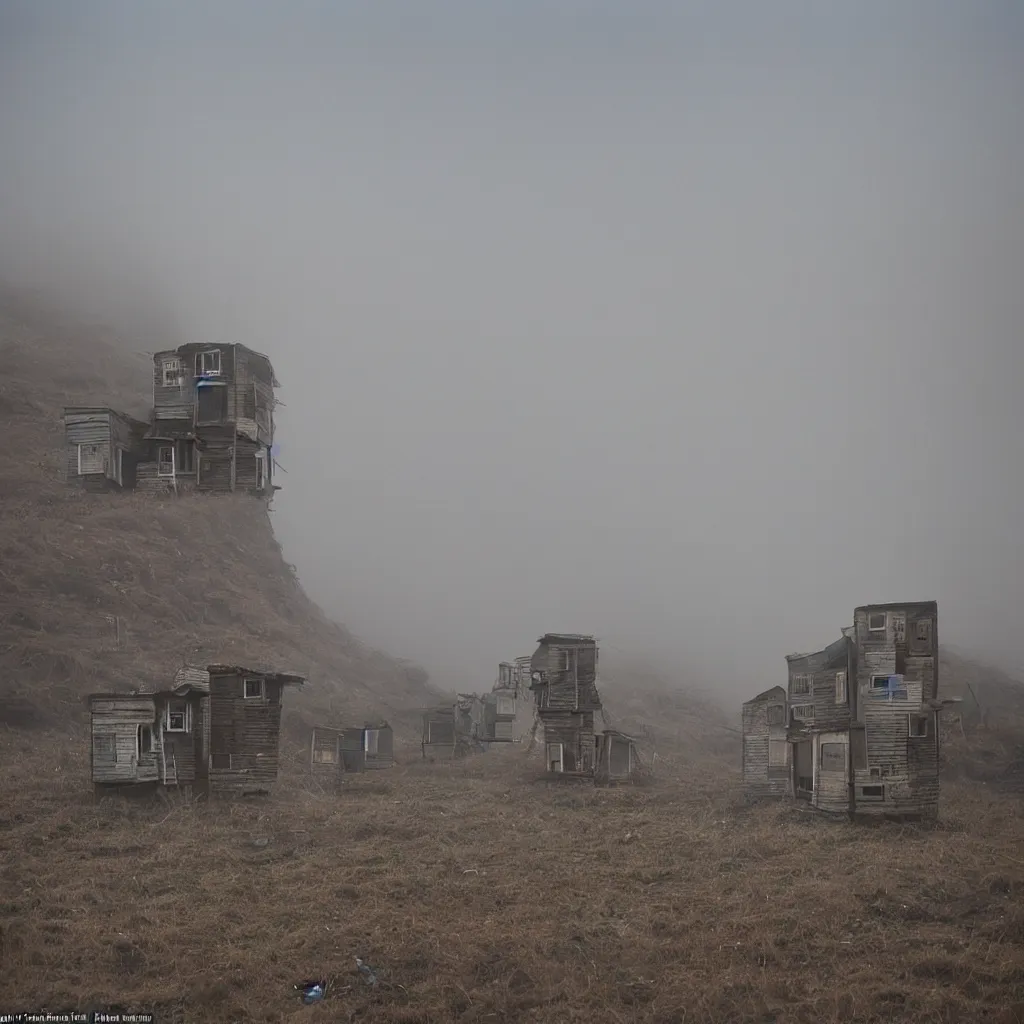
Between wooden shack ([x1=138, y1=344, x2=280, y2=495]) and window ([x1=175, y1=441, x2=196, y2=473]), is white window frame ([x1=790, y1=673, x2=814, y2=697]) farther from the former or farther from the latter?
window ([x1=175, y1=441, x2=196, y2=473])

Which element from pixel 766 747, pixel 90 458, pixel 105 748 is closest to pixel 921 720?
pixel 766 747

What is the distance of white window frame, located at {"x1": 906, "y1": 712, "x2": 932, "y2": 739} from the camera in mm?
38281

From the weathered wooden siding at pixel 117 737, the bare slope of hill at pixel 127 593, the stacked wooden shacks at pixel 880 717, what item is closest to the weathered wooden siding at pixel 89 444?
the bare slope of hill at pixel 127 593

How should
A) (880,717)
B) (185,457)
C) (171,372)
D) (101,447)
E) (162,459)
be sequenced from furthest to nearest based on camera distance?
(162,459)
(185,457)
(101,447)
(171,372)
(880,717)

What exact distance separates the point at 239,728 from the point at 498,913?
16.9 m

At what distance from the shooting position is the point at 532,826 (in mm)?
39719

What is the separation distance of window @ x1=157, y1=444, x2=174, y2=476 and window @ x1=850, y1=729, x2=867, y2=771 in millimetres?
46884

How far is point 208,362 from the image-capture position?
61438mm

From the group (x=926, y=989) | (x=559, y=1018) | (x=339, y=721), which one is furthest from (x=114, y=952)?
(x=339, y=721)

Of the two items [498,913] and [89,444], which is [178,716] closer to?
[498,913]

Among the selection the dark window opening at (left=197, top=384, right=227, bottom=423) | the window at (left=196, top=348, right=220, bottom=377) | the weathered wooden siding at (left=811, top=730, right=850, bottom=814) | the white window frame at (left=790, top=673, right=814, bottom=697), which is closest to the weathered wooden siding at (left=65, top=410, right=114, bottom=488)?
the dark window opening at (left=197, top=384, right=227, bottom=423)

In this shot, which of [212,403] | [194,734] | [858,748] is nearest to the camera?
[858,748]

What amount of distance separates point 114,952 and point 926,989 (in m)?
20.1

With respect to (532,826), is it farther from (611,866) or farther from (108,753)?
(108,753)
